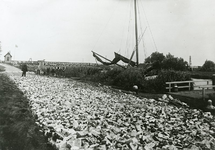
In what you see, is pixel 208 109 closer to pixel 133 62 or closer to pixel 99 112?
pixel 99 112

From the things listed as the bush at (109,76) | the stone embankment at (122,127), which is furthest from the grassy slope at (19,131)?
the bush at (109,76)

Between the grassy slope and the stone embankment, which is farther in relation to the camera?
the stone embankment

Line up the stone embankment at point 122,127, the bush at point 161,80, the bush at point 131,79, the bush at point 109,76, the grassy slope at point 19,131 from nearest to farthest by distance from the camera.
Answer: the grassy slope at point 19,131 < the stone embankment at point 122,127 < the bush at point 161,80 < the bush at point 131,79 < the bush at point 109,76

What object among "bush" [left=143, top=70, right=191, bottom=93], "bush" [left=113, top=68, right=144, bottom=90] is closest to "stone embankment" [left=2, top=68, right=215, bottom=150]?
"bush" [left=143, top=70, right=191, bottom=93]

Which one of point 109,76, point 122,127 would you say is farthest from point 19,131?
point 109,76

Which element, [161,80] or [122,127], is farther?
[161,80]

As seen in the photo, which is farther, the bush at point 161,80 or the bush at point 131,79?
the bush at point 131,79

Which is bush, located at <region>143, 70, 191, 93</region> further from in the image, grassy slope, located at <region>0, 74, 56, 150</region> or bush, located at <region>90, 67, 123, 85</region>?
grassy slope, located at <region>0, 74, 56, 150</region>

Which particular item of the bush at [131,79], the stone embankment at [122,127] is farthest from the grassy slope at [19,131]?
the bush at [131,79]

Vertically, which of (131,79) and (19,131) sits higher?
(131,79)

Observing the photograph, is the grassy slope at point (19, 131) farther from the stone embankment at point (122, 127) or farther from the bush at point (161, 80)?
the bush at point (161, 80)

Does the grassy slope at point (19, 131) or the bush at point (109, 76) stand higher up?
the bush at point (109, 76)

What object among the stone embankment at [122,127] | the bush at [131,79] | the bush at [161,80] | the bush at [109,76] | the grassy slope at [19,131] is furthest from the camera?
the bush at [109,76]

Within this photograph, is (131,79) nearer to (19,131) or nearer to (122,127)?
(122,127)
